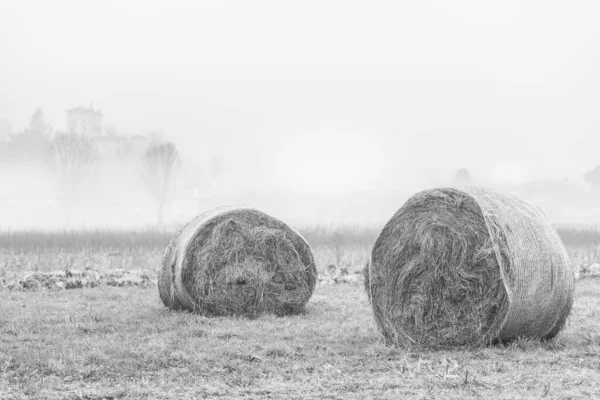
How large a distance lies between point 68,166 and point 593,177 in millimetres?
76543

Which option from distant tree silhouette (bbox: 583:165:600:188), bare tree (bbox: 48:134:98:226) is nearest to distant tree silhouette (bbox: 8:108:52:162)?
bare tree (bbox: 48:134:98:226)

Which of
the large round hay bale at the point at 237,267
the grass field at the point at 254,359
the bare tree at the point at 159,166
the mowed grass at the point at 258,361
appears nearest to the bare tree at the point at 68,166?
the bare tree at the point at 159,166

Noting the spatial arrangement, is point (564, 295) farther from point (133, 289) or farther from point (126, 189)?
point (126, 189)

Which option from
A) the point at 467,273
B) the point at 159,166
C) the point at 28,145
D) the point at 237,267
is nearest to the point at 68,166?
the point at 159,166

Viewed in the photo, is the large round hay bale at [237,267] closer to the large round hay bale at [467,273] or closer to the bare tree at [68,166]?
the large round hay bale at [467,273]

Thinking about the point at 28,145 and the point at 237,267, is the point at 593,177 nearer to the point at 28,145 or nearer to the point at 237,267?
the point at 28,145

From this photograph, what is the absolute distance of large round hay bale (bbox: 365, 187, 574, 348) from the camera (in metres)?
8.52

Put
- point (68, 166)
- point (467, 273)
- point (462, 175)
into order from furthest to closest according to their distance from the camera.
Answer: point (462, 175), point (68, 166), point (467, 273)

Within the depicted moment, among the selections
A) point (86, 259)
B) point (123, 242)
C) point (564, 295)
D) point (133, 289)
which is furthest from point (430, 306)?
point (123, 242)

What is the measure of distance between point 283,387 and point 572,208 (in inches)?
3731

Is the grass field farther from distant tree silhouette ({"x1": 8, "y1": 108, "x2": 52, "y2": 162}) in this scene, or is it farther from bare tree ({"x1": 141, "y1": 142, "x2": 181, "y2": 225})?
distant tree silhouette ({"x1": 8, "y1": 108, "x2": 52, "y2": 162})

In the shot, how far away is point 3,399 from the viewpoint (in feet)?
21.1

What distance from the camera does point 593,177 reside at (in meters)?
114

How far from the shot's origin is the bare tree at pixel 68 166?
69.4 meters
